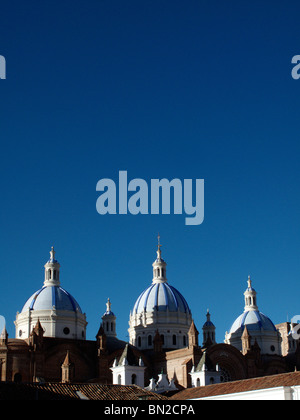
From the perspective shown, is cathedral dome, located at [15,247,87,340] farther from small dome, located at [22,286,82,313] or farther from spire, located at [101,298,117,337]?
spire, located at [101,298,117,337]

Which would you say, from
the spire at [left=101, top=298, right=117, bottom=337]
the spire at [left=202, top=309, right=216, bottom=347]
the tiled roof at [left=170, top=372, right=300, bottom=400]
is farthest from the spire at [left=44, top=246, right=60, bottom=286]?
the tiled roof at [left=170, top=372, right=300, bottom=400]

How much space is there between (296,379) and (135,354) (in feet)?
91.2

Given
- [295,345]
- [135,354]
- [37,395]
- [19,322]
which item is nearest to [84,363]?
[135,354]

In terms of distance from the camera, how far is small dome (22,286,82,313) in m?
72.4

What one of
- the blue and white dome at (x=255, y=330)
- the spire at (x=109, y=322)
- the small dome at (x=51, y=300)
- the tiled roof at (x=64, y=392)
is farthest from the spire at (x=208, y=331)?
the tiled roof at (x=64, y=392)

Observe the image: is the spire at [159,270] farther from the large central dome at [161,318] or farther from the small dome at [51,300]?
the small dome at [51,300]

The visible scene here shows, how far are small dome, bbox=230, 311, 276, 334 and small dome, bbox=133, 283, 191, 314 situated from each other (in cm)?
914

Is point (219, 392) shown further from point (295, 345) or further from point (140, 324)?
point (295, 345)

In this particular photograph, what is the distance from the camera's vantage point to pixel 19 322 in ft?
242

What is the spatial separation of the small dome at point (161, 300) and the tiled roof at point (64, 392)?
3193 centimetres

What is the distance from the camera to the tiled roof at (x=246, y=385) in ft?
151

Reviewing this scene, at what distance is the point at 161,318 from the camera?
78.9 m

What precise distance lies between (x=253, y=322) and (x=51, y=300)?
91.6ft

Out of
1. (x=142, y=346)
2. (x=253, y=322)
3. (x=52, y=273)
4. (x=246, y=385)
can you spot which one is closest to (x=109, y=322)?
(x=142, y=346)
